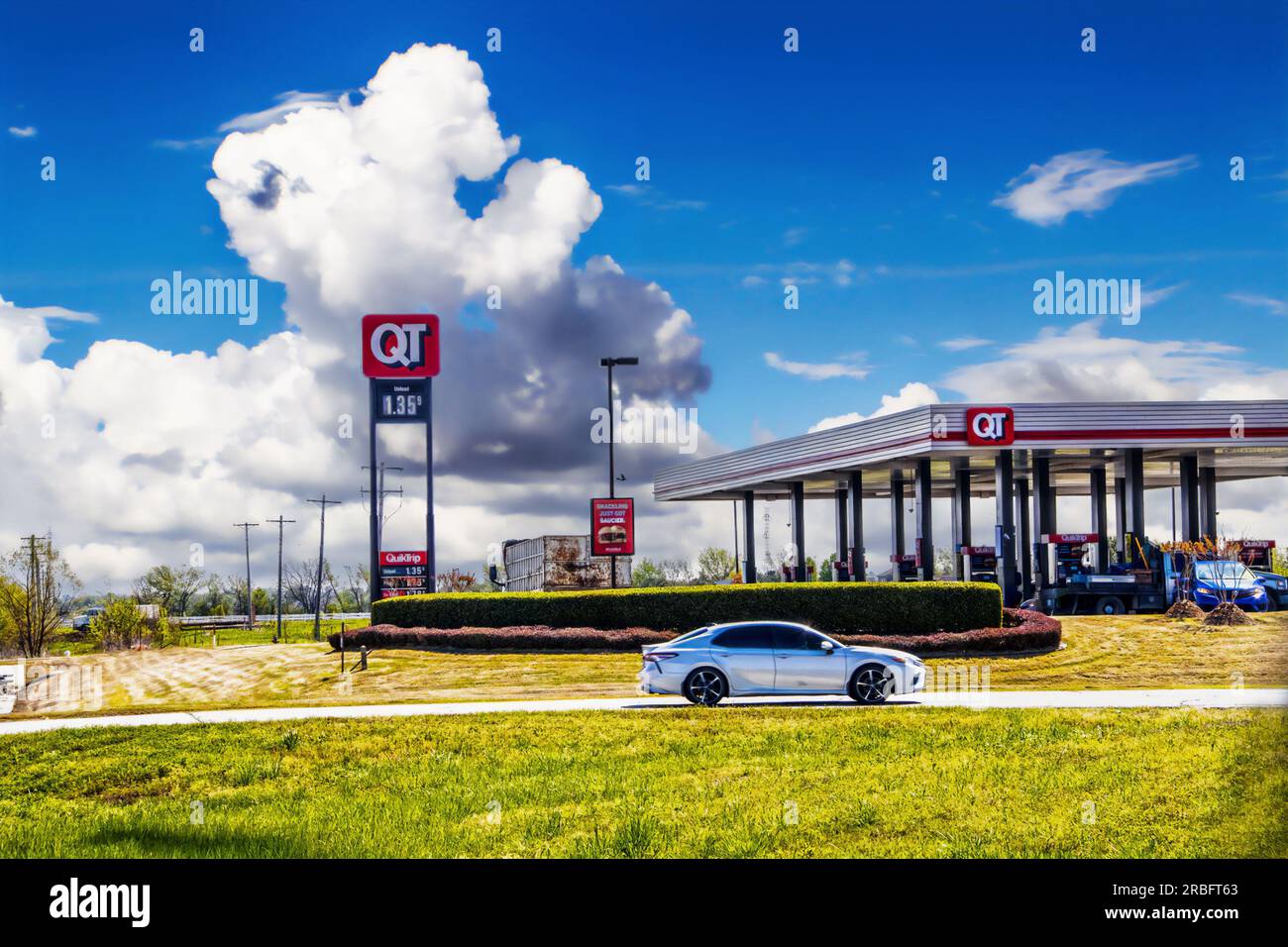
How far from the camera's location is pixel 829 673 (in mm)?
19375

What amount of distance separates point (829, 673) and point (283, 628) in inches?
2781

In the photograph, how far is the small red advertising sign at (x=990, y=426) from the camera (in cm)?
4344

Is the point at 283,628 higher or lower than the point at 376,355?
lower

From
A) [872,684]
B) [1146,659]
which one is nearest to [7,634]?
[872,684]

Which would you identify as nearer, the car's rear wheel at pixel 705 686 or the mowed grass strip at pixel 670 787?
the mowed grass strip at pixel 670 787

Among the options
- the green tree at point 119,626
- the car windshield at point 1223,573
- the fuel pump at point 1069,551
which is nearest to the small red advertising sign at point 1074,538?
the fuel pump at point 1069,551

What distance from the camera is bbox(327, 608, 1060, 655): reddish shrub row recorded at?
2833 centimetres

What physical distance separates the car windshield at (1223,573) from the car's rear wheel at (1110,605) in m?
3.01

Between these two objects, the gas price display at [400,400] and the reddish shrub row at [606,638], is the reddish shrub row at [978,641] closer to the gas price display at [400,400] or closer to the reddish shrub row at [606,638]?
the reddish shrub row at [606,638]

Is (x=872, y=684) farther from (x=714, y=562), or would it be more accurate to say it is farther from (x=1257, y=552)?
(x=714, y=562)

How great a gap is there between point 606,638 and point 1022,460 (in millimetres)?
27096

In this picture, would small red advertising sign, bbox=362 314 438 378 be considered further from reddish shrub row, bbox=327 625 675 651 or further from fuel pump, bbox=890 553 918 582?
fuel pump, bbox=890 553 918 582
